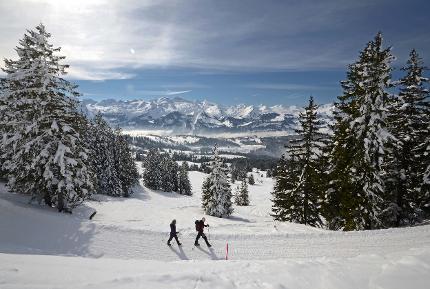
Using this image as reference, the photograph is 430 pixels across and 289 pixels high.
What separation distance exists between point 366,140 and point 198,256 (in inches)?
579

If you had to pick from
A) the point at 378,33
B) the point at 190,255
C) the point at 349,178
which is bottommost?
the point at 190,255

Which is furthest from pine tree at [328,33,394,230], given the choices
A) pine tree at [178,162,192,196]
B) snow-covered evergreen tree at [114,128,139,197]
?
pine tree at [178,162,192,196]

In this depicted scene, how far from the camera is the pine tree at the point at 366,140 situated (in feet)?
77.2

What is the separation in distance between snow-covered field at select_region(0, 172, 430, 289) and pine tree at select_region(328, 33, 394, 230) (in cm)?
323

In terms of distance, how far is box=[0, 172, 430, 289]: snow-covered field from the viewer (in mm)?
11039

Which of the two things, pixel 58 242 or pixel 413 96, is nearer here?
pixel 58 242

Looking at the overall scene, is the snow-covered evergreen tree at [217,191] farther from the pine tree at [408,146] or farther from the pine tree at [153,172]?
the pine tree at [153,172]

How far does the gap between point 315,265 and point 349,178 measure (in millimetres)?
13197

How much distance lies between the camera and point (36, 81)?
24.1 metres

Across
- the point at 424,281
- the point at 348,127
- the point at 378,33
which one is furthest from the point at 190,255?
the point at 378,33

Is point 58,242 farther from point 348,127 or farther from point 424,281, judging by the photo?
point 348,127

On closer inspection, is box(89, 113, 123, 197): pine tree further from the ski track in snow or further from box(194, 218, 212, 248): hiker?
box(194, 218, 212, 248): hiker

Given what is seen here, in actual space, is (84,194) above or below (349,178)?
below

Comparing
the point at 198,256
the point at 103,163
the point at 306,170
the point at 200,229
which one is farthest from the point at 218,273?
the point at 103,163
